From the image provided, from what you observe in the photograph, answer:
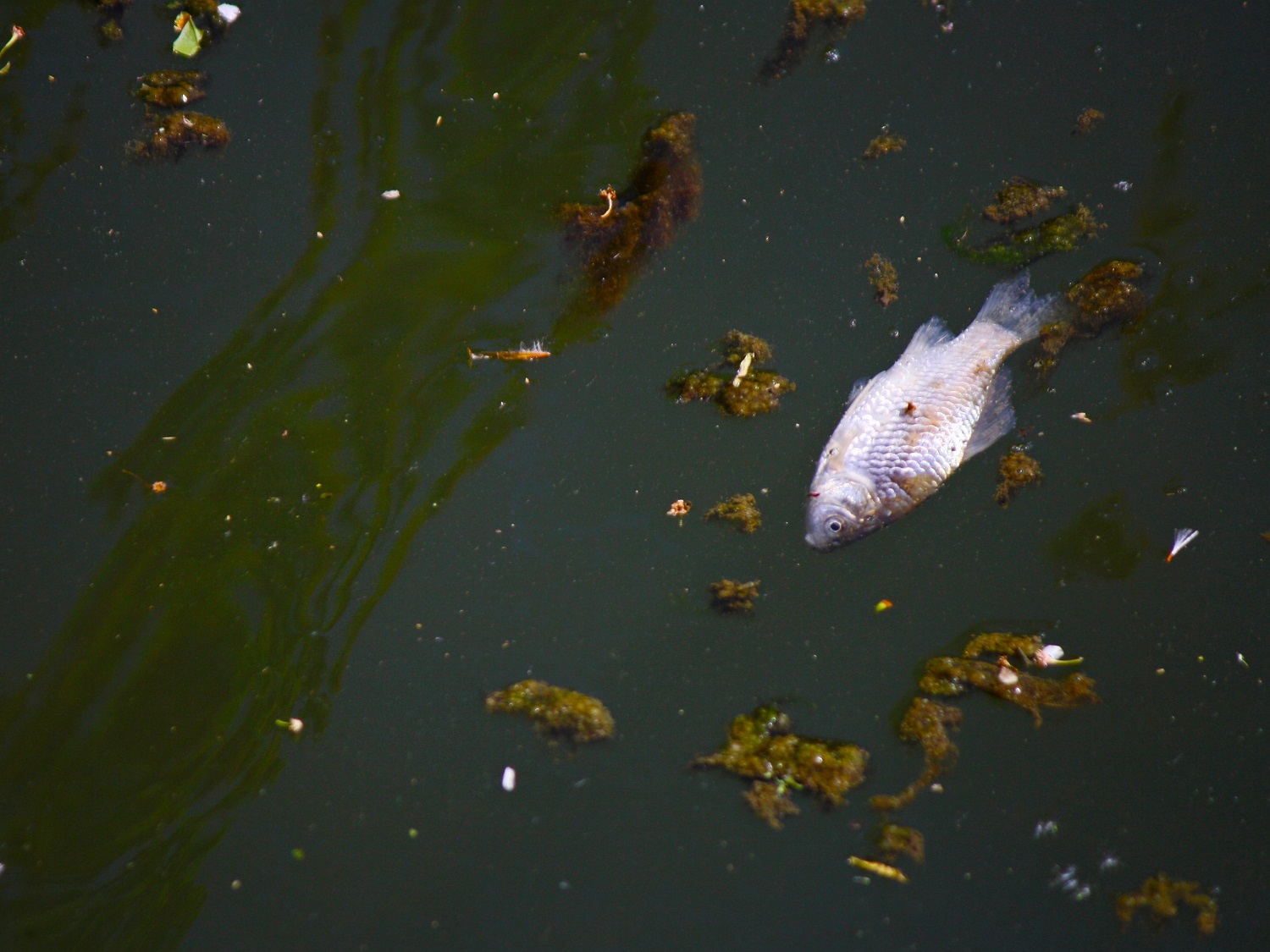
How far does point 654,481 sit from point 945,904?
1653mm

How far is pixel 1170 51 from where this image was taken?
9.62 ft

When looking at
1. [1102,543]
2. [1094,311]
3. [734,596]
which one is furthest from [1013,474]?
[734,596]

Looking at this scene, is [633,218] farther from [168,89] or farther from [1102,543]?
[1102,543]

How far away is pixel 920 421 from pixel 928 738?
40.9 inches

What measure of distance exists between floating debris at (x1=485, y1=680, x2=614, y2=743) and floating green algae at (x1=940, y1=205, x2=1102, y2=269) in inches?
80.8

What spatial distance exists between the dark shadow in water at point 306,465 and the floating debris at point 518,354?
0.04 metres

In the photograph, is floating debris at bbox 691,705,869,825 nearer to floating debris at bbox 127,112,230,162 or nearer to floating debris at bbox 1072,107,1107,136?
floating debris at bbox 1072,107,1107,136

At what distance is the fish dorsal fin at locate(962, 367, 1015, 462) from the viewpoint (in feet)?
8.96

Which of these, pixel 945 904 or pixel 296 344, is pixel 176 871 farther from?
pixel 945 904

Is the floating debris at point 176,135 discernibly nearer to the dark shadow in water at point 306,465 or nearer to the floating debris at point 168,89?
the floating debris at point 168,89

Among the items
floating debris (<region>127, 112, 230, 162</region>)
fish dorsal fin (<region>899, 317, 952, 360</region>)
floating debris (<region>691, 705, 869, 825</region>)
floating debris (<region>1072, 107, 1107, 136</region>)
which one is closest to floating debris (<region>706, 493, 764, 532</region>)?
floating debris (<region>691, 705, 869, 825</region>)

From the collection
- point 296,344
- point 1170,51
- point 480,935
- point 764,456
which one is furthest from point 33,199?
point 1170,51

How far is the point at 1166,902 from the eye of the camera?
8.47 ft

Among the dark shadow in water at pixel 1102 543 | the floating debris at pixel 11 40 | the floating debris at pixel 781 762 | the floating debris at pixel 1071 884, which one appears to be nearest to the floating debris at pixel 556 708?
the floating debris at pixel 781 762
